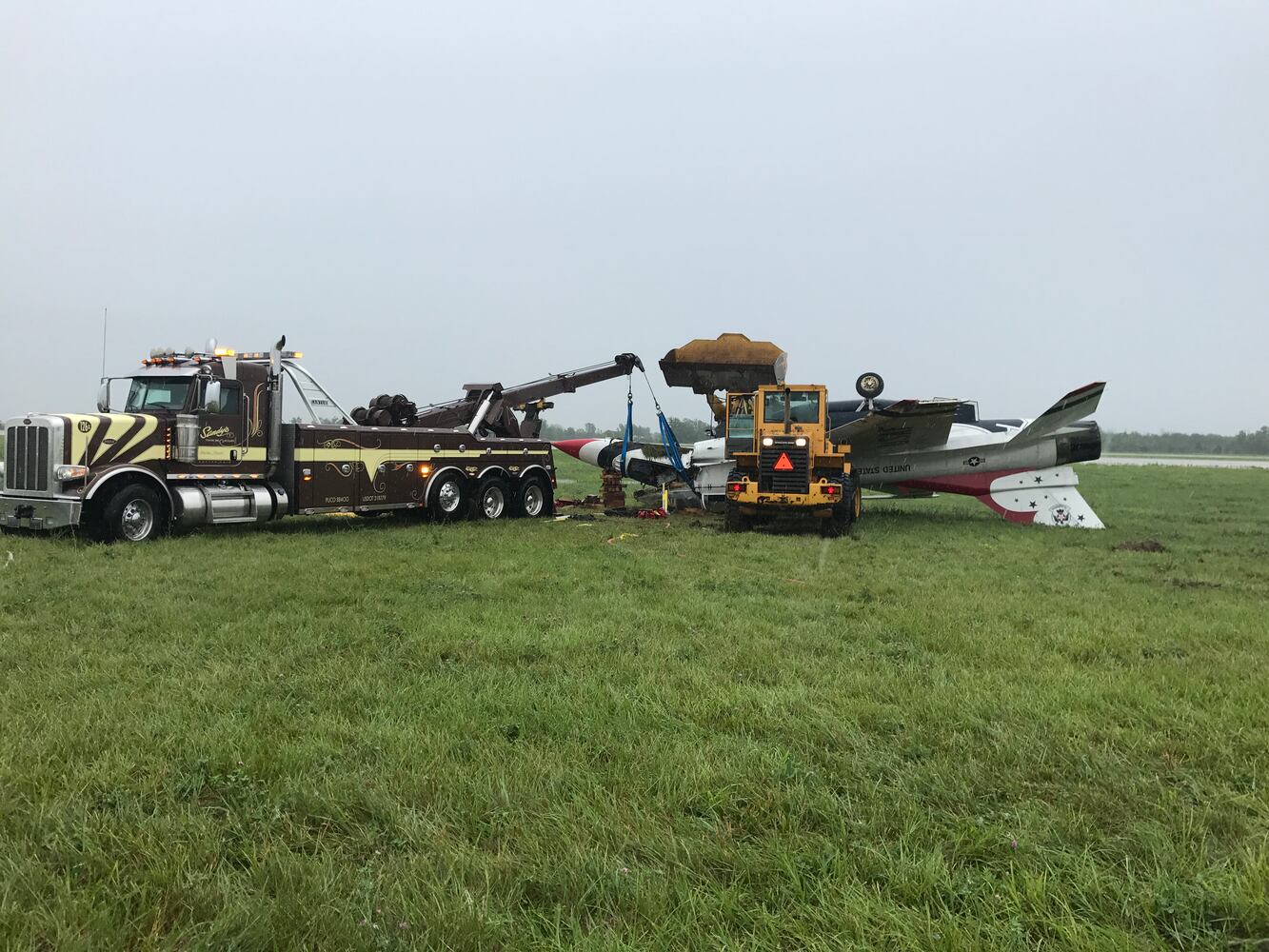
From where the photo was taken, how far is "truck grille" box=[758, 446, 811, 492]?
43.3 feet

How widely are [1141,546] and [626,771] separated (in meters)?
11.2

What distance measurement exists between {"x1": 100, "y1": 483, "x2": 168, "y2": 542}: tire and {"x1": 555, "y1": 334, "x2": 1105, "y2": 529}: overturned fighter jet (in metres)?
9.33

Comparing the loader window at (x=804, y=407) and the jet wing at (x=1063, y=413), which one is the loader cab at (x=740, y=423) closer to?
the loader window at (x=804, y=407)

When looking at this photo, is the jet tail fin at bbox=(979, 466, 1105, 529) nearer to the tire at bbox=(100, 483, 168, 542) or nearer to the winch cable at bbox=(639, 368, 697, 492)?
the winch cable at bbox=(639, 368, 697, 492)

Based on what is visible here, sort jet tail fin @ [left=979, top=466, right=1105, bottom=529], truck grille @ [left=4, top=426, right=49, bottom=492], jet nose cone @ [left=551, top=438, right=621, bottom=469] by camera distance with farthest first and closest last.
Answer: jet nose cone @ [left=551, top=438, right=621, bottom=469] < jet tail fin @ [left=979, top=466, right=1105, bottom=529] < truck grille @ [left=4, top=426, right=49, bottom=492]

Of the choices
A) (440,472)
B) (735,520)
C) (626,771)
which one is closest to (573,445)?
(440,472)

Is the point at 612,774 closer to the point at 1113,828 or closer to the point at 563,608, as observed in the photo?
the point at 1113,828

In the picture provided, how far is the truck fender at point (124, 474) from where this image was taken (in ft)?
33.4

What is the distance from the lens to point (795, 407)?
46.0ft

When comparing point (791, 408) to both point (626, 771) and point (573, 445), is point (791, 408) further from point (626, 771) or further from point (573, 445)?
point (626, 771)

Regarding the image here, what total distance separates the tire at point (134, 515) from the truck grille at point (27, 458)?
2.85 ft

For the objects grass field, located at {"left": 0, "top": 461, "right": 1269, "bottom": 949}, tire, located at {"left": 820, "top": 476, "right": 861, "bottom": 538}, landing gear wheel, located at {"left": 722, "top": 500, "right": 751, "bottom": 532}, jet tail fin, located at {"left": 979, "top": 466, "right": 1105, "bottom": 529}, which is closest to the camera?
grass field, located at {"left": 0, "top": 461, "right": 1269, "bottom": 949}

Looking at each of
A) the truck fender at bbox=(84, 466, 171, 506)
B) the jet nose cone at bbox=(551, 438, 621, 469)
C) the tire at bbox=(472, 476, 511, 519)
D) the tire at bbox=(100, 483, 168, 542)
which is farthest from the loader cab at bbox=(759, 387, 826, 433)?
the tire at bbox=(100, 483, 168, 542)

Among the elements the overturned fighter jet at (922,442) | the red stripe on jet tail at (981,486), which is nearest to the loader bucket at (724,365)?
the overturned fighter jet at (922,442)
